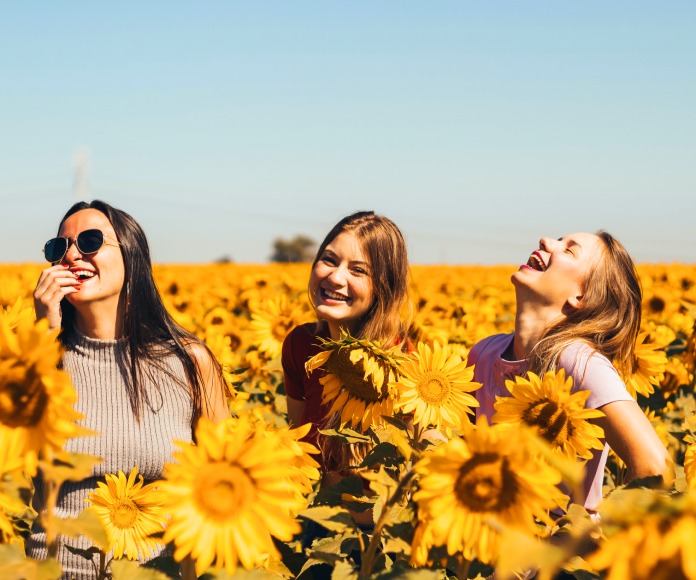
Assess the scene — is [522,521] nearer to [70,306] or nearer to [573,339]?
[573,339]

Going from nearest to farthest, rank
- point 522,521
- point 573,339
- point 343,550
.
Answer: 1. point 522,521
2. point 343,550
3. point 573,339

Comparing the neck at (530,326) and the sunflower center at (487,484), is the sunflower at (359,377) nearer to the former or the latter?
the neck at (530,326)

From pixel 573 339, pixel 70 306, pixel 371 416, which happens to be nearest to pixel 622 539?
pixel 371 416

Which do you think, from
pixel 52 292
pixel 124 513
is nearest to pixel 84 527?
pixel 124 513

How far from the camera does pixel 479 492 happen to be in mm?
1557

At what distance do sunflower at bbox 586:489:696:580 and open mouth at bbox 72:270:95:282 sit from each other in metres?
2.20

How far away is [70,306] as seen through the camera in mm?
3146

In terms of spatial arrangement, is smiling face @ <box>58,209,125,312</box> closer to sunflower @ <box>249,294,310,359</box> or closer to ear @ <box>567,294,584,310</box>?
ear @ <box>567,294,584,310</box>

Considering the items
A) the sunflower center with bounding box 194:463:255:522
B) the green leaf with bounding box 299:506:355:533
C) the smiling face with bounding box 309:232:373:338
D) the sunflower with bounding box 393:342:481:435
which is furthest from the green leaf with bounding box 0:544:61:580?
the smiling face with bounding box 309:232:373:338

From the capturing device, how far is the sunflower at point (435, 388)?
2445 millimetres

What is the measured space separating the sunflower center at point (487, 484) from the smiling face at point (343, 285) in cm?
187

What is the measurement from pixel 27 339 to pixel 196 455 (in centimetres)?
34

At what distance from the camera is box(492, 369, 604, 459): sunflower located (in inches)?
83.4

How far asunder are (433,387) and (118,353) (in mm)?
1182
